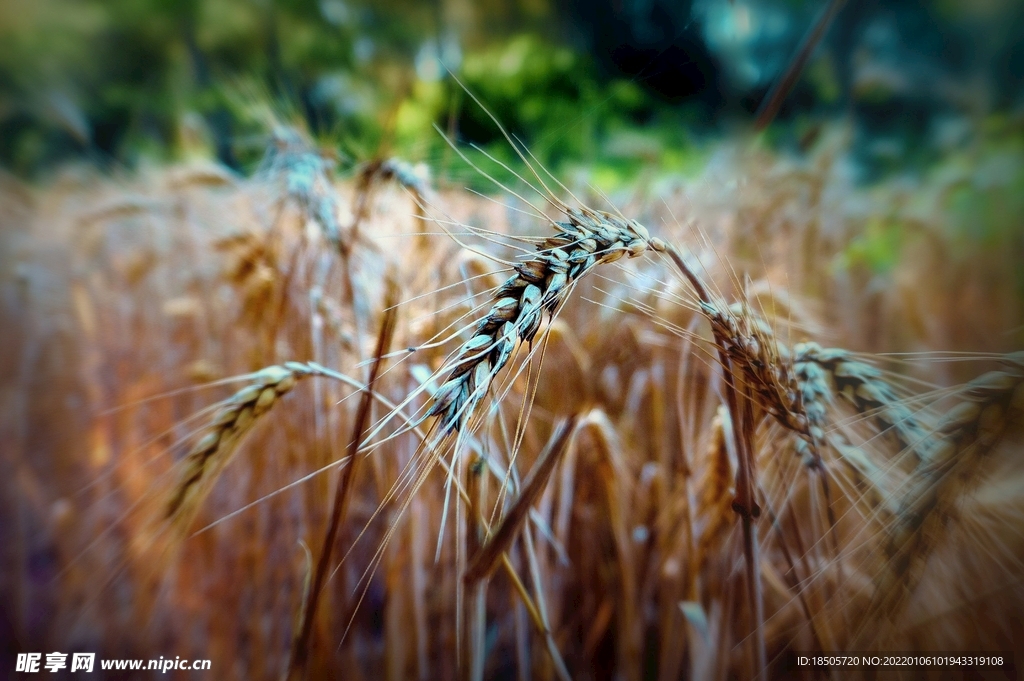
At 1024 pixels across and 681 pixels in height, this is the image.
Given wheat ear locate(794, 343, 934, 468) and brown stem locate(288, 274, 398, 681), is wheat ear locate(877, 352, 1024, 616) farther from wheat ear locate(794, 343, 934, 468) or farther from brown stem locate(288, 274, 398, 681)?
brown stem locate(288, 274, 398, 681)

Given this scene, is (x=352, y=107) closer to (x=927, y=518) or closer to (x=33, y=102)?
(x=33, y=102)

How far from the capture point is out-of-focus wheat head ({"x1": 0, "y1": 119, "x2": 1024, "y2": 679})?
49 centimetres

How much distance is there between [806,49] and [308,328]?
76cm

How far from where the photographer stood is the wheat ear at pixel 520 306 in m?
0.38

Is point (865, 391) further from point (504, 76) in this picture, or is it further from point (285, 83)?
point (285, 83)

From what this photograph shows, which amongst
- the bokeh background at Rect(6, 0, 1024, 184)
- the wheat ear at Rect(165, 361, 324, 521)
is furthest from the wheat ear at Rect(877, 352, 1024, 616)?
the wheat ear at Rect(165, 361, 324, 521)

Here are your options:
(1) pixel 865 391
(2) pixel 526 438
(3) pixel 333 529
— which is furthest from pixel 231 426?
(1) pixel 865 391

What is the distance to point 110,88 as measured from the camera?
97cm

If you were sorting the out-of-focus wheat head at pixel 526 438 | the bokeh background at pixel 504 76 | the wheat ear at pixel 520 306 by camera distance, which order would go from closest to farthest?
the wheat ear at pixel 520 306 < the out-of-focus wheat head at pixel 526 438 < the bokeh background at pixel 504 76

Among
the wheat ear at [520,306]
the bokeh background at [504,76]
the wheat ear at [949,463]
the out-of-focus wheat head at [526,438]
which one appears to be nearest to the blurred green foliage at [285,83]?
the bokeh background at [504,76]

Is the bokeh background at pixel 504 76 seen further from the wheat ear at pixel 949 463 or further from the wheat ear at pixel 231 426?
the wheat ear at pixel 949 463

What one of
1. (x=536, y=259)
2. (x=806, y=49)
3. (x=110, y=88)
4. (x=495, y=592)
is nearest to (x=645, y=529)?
(x=495, y=592)

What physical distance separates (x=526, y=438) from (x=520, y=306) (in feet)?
0.90

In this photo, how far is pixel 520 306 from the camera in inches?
15.7
